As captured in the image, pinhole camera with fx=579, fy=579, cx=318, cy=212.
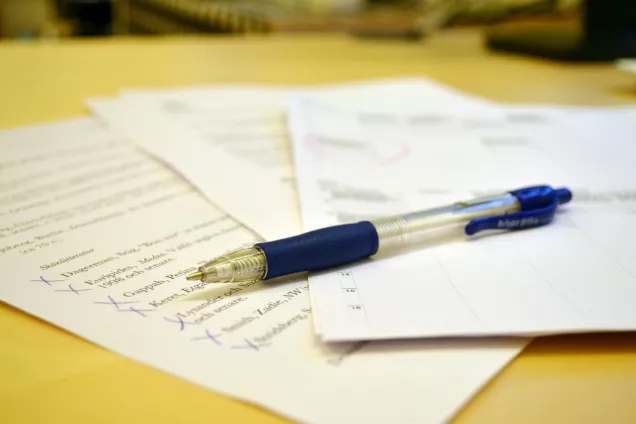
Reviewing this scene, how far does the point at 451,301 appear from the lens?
0.30 meters

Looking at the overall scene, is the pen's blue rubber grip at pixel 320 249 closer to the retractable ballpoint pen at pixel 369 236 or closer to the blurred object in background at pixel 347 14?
the retractable ballpoint pen at pixel 369 236

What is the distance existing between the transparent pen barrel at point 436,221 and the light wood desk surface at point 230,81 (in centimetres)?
10

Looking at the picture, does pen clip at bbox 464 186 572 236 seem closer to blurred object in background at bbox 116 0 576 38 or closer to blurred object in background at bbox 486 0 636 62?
blurred object in background at bbox 486 0 636 62

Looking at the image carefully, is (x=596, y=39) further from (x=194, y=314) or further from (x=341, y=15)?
(x=194, y=314)

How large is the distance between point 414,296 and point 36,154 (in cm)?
36

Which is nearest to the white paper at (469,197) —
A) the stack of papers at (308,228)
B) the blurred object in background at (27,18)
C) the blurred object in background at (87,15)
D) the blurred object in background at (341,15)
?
the stack of papers at (308,228)

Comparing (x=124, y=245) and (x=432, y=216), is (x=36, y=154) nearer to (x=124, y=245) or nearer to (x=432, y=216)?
(x=124, y=245)

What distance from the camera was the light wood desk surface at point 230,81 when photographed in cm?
24

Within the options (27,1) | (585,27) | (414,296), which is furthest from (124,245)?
(27,1)

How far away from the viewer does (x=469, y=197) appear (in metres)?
0.45

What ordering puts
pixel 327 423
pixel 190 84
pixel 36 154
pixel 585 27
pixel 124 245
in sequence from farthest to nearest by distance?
pixel 585 27, pixel 190 84, pixel 36 154, pixel 124 245, pixel 327 423

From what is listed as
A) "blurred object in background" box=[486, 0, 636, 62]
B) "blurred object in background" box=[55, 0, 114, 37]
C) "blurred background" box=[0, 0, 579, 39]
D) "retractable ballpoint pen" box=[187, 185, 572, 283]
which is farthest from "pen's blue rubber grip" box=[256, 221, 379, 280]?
"blurred object in background" box=[55, 0, 114, 37]

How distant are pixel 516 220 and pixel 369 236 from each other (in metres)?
0.11

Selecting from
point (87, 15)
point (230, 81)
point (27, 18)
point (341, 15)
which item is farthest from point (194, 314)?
point (27, 18)
